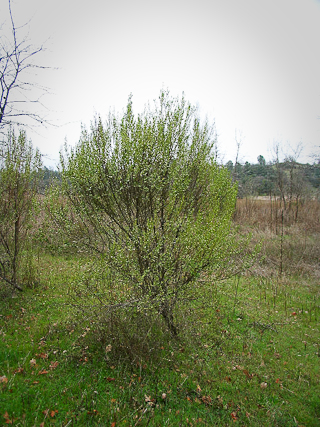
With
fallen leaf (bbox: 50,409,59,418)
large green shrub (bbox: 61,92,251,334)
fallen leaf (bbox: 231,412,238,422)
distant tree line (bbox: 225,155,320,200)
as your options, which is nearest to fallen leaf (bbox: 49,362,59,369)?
fallen leaf (bbox: 50,409,59,418)

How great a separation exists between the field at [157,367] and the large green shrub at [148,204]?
1.62ft

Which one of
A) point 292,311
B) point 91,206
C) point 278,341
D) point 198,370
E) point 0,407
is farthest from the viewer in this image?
point 292,311

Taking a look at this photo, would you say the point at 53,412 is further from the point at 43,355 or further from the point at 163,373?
the point at 163,373

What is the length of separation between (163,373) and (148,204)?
8.92 feet

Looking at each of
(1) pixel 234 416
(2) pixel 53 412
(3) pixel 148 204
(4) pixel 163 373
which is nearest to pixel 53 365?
(2) pixel 53 412

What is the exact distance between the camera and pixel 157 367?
12.1ft

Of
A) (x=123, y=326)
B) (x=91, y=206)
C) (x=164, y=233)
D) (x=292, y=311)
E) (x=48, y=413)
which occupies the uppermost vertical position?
(x=91, y=206)

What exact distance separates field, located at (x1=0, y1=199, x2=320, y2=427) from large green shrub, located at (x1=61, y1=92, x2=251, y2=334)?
1.62 ft

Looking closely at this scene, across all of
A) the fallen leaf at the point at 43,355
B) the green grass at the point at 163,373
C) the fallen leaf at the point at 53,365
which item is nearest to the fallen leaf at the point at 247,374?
the green grass at the point at 163,373

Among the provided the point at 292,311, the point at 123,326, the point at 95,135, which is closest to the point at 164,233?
the point at 123,326

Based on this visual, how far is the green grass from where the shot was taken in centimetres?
288

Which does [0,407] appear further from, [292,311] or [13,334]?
[292,311]

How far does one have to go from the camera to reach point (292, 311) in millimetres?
6195

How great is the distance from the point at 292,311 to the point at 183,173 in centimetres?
500
